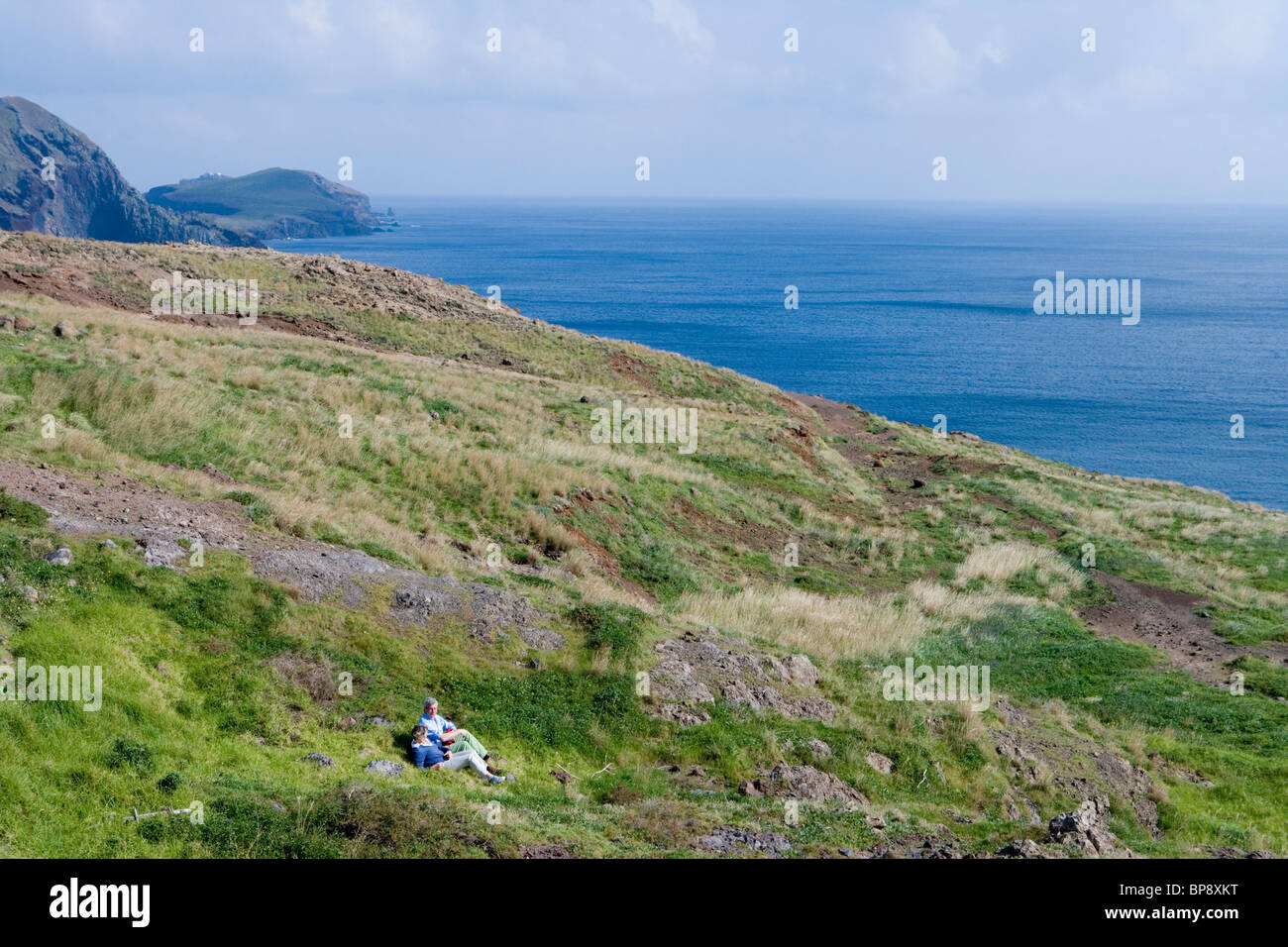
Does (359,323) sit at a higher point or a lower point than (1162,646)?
higher

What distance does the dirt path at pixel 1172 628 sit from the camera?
21250mm

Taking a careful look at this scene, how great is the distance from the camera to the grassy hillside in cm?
1022

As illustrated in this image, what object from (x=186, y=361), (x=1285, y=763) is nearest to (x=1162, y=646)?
(x=1285, y=763)

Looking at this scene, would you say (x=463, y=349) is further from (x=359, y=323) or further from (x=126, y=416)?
(x=126, y=416)

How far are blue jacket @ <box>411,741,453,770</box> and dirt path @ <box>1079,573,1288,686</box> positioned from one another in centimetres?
1772

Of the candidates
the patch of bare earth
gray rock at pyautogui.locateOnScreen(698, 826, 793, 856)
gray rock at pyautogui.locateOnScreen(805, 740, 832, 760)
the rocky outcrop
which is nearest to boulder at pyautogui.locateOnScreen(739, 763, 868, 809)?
gray rock at pyautogui.locateOnScreen(805, 740, 832, 760)

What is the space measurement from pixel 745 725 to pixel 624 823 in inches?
160

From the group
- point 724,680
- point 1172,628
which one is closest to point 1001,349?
point 1172,628

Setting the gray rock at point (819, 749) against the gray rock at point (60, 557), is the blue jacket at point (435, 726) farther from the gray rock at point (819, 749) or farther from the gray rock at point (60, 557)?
the gray rock at point (819, 749)

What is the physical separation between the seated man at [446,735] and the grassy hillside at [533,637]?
66 centimetres

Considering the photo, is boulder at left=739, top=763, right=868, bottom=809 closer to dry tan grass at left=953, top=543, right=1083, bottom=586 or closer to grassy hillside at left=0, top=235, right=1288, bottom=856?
grassy hillside at left=0, top=235, right=1288, bottom=856

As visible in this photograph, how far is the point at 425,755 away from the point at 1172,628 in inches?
848

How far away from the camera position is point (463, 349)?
51.5 m

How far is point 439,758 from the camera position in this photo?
1173cm
